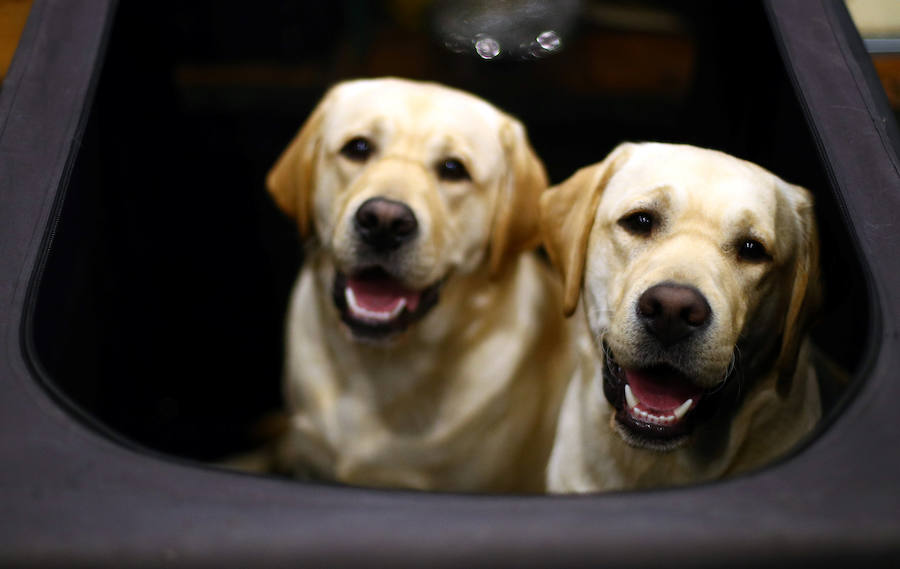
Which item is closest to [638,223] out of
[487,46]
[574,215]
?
[574,215]

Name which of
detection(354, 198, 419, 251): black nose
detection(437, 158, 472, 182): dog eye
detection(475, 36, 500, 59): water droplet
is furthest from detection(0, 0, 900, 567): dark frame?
detection(475, 36, 500, 59): water droplet

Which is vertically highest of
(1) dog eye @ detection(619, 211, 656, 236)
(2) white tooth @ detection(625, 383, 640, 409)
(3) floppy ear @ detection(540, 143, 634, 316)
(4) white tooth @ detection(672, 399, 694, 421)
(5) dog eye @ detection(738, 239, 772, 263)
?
(5) dog eye @ detection(738, 239, 772, 263)

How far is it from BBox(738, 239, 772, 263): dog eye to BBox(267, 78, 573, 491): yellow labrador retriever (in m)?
0.36

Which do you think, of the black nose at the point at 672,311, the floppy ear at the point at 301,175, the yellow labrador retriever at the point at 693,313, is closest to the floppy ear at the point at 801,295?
the yellow labrador retriever at the point at 693,313

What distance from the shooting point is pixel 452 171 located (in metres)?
1.04

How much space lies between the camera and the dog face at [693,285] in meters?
0.66

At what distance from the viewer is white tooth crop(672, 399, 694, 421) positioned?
0.70 m

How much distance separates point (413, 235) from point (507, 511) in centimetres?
45

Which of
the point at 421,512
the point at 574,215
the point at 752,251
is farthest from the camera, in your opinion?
the point at 574,215

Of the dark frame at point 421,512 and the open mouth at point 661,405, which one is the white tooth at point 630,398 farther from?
the dark frame at point 421,512

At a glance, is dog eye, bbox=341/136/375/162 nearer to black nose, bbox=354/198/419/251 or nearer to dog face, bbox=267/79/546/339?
dog face, bbox=267/79/546/339

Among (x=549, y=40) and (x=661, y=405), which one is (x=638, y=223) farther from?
(x=549, y=40)

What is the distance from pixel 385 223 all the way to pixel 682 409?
41 cm

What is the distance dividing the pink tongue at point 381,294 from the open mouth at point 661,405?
36 cm
